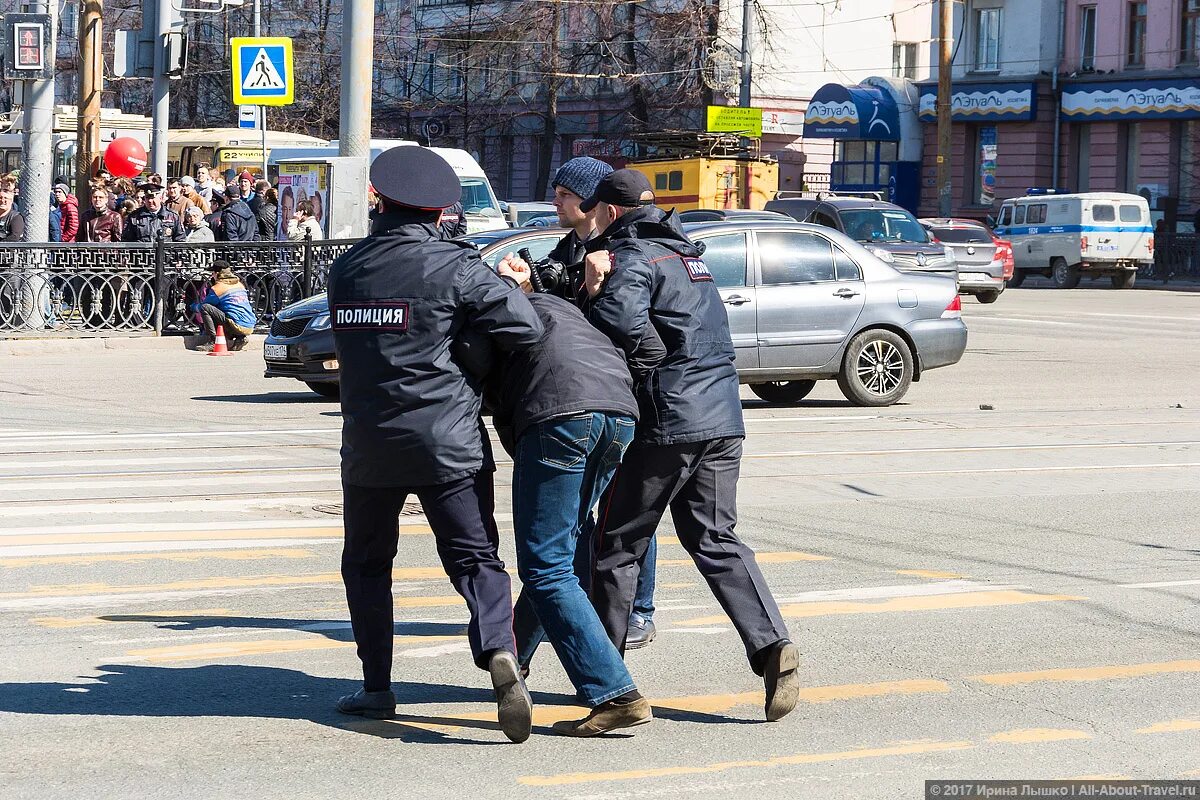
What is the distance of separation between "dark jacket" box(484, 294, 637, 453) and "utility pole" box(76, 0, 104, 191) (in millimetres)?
21251

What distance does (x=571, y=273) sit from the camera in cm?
559

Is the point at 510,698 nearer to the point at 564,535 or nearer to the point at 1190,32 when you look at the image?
the point at 564,535

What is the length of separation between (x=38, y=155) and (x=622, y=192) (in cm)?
1768

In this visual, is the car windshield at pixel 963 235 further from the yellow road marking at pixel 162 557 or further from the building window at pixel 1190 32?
the yellow road marking at pixel 162 557

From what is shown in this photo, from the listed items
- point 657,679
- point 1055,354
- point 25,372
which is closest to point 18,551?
point 657,679

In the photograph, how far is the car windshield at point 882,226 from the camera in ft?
97.1

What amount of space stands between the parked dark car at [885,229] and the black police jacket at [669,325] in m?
23.2

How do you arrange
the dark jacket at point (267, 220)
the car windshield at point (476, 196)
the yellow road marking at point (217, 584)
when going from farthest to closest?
the car windshield at point (476, 196)
the dark jacket at point (267, 220)
the yellow road marking at point (217, 584)

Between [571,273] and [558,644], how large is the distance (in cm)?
116

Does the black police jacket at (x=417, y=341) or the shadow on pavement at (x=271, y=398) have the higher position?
the black police jacket at (x=417, y=341)

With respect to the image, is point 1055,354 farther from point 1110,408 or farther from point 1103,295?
point 1103,295

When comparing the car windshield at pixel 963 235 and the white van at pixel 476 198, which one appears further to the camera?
the car windshield at pixel 963 235

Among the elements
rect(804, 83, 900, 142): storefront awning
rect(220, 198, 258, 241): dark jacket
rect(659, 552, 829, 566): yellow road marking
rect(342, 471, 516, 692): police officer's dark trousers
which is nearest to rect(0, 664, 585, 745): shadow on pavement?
rect(342, 471, 516, 692): police officer's dark trousers

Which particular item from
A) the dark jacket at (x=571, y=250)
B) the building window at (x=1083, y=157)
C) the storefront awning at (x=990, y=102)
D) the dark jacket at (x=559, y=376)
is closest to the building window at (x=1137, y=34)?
the building window at (x=1083, y=157)
